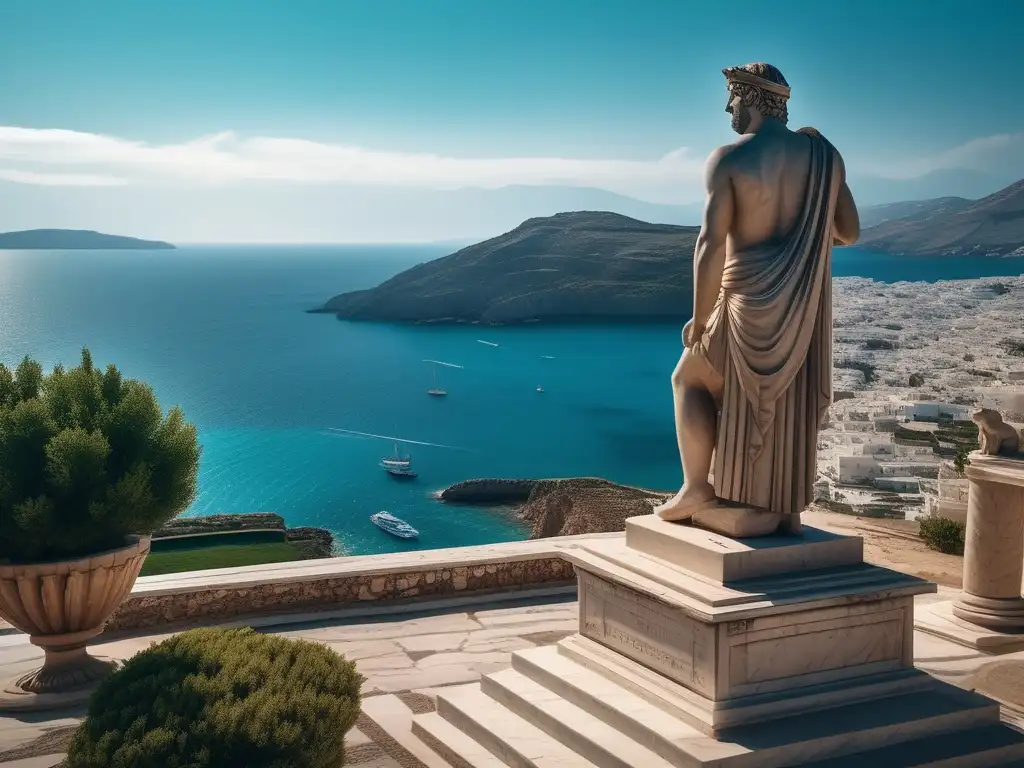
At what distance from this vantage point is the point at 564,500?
27109 mm

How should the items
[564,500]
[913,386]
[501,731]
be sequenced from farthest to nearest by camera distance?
1. [564,500]
2. [913,386]
3. [501,731]

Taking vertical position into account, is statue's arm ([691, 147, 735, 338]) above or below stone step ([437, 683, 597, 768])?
above

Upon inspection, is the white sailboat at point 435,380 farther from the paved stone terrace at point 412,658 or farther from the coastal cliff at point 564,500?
the paved stone terrace at point 412,658

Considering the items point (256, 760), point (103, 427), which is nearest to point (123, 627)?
point (103, 427)

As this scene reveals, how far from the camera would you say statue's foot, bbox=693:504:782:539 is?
498cm

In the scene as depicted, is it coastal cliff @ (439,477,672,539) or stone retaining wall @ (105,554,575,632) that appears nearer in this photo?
stone retaining wall @ (105,554,575,632)

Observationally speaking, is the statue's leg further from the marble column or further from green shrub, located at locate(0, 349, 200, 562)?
green shrub, located at locate(0, 349, 200, 562)

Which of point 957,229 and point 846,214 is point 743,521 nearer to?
point 846,214

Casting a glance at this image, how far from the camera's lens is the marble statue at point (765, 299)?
485 centimetres

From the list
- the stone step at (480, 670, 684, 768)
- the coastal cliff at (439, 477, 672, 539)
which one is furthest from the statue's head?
the coastal cliff at (439, 477, 672, 539)

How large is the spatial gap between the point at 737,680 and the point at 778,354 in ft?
4.98

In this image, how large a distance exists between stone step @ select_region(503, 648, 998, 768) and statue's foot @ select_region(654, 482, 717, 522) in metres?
0.91

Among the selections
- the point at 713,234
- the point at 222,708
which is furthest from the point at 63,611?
the point at 713,234

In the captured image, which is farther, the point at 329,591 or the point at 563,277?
the point at 563,277
